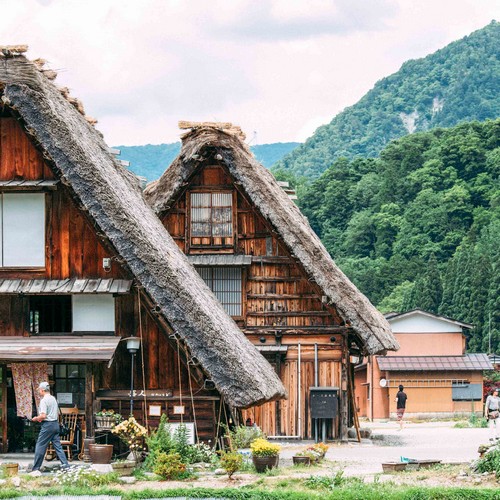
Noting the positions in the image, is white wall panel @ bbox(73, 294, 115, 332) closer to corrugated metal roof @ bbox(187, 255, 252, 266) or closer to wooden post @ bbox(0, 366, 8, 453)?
wooden post @ bbox(0, 366, 8, 453)

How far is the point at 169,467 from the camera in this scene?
1847 cm

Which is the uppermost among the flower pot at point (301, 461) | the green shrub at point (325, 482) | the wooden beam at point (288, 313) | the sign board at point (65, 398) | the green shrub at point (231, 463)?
the wooden beam at point (288, 313)

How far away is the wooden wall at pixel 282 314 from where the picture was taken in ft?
95.0

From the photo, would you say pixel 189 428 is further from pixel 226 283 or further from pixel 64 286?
pixel 226 283

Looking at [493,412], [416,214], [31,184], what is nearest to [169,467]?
[31,184]

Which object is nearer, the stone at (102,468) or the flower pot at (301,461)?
the stone at (102,468)

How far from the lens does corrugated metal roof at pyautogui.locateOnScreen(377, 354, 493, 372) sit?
46438 millimetres

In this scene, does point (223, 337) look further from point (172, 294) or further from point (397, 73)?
point (397, 73)

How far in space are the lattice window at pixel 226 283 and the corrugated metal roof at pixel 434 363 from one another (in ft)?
59.2

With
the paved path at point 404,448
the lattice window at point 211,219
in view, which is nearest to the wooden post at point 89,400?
the paved path at point 404,448

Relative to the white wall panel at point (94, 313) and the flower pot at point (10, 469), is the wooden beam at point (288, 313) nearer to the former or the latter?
the white wall panel at point (94, 313)

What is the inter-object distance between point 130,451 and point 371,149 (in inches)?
5586

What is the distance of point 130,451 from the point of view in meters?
21.1

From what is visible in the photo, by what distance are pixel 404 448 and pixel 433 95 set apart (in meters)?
164
